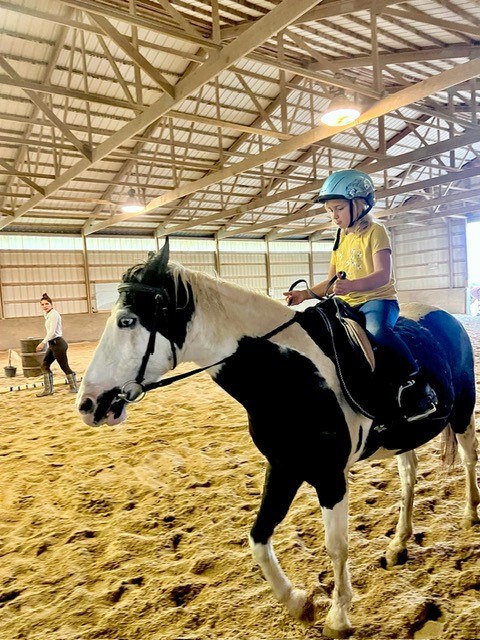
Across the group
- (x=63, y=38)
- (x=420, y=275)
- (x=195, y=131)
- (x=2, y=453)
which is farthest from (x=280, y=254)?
(x=2, y=453)

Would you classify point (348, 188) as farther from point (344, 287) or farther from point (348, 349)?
point (348, 349)

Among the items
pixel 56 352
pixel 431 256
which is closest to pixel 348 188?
pixel 56 352

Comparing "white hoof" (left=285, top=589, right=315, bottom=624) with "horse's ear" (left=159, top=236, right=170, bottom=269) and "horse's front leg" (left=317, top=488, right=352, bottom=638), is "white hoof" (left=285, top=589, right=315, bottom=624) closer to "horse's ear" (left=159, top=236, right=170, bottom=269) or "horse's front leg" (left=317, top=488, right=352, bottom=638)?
"horse's front leg" (left=317, top=488, right=352, bottom=638)

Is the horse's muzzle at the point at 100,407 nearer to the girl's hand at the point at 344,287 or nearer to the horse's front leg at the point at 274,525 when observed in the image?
the horse's front leg at the point at 274,525

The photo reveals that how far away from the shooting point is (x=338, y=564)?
6.07 feet

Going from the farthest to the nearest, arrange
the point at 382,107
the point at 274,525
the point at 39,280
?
the point at 39,280
the point at 382,107
the point at 274,525

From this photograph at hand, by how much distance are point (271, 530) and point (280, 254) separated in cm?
2083

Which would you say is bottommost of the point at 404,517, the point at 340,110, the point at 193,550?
the point at 193,550

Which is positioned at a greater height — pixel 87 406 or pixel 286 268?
pixel 286 268

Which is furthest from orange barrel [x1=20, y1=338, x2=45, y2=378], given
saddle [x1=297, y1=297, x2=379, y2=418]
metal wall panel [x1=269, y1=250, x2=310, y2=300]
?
metal wall panel [x1=269, y1=250, x2=310, y2=300]

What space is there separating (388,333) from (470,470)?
131 centimetres

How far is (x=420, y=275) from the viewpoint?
22688 millimetres

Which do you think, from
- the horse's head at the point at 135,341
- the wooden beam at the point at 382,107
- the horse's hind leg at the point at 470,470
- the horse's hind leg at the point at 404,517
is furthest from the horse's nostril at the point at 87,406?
the wooden beam at the point at 382,107

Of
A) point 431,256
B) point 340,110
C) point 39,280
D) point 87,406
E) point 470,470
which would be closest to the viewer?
point 87,406
